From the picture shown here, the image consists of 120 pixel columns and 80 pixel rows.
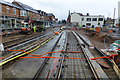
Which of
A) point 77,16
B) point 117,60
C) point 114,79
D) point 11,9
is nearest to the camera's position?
point 114,79

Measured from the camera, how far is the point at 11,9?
22.8m

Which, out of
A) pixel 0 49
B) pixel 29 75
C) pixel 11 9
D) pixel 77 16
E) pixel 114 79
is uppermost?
pixel 77 16

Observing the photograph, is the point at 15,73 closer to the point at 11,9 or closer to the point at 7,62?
the point at 7,62

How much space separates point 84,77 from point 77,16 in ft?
181

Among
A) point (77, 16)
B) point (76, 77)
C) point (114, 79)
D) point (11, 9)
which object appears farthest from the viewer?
point (77, 16)

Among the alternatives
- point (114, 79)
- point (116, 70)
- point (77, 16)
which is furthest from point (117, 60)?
point (77, 16)

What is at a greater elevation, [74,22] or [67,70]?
[74,22]

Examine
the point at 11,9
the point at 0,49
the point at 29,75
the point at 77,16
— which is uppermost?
the point at 77,16

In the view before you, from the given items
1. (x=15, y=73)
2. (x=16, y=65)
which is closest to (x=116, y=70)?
(x=15, y=73)

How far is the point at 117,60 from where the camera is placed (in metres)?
7.69

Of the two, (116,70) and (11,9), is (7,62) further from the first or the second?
(11,9)

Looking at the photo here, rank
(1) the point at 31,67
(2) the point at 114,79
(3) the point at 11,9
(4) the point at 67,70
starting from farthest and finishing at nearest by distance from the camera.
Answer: (3) the point at 11,9
(1) the point at 31,67
(4) the point at 67,70
(2) the point at 114,79

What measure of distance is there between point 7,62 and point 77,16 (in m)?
54.9

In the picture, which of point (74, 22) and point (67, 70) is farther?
point (74, 22)
